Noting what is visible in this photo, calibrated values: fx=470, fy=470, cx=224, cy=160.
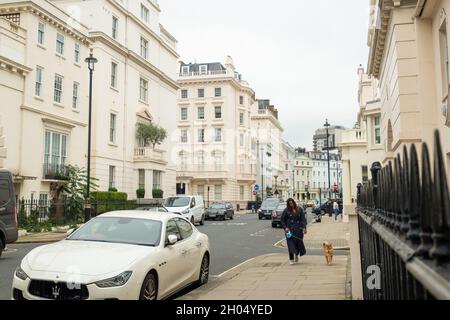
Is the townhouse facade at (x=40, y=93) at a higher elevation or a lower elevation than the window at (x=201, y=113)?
lower

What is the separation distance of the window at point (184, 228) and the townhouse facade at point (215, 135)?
2281 inches

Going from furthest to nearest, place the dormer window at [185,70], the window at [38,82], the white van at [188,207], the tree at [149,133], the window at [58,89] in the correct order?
the dormer window at [185,70] → the tree at [149,133] → the white van at [188,207] → the window at [58,89] → the window at [38,82]

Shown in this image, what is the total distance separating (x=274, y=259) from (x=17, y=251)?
853 centimetres

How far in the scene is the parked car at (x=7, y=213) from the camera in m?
13.5

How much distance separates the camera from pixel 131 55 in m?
40.3

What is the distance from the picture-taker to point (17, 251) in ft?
51.3

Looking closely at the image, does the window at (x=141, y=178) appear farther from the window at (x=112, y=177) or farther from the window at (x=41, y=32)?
the window at (x=41, y=32)

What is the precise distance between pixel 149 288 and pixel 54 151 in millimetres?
23732

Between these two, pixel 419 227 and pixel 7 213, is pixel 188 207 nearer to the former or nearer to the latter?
pixel 7 213

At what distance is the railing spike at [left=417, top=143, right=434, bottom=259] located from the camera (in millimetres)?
1832

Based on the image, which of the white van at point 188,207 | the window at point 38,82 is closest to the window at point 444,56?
the white van at point 188,207
